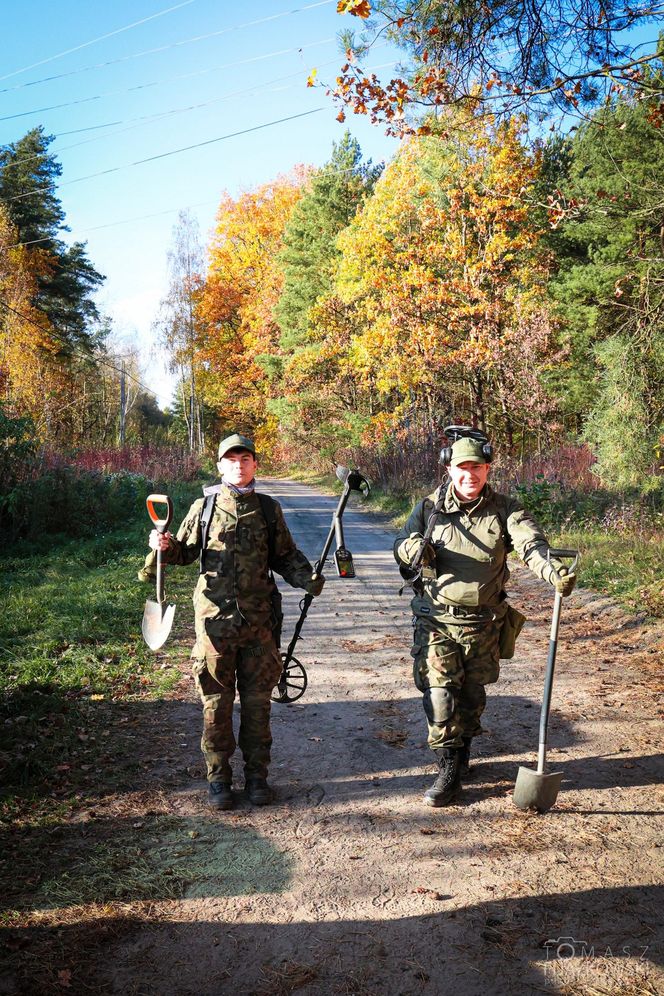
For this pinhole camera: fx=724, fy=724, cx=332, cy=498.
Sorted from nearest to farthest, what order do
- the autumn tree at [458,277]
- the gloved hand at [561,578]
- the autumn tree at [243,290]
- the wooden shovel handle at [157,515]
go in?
1. the gloved hand at [561,578]
2. the wooden shovel handle at [157,515]
3. the autumn tree at [458,277]
4. the autumn tree at [243,290]

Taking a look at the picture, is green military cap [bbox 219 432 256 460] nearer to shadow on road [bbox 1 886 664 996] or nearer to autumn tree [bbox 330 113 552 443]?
shadow on road [bbox 1 886 664 996]

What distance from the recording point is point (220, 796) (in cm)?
424

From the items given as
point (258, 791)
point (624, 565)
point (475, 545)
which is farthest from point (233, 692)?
point (624, 565)

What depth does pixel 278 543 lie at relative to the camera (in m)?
4.52

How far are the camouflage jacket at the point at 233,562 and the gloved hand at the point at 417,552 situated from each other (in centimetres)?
62

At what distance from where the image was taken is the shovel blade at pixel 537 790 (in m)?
3.98

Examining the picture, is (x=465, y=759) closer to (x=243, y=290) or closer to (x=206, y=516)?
(x=206, y=516)

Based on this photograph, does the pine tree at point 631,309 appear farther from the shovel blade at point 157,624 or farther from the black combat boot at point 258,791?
the black combat boot at point 258,791

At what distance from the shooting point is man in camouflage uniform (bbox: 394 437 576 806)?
423 centimetres

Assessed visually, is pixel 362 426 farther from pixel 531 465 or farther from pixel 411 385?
pixel 531 465

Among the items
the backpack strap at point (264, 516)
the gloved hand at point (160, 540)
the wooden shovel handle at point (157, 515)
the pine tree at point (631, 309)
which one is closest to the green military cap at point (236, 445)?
the backpack strap at point (264, 516)

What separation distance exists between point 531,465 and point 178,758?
39.7 feet

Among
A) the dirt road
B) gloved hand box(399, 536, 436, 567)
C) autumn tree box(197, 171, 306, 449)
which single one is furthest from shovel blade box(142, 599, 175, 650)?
autumn tree box(197, 171, 306, 449)

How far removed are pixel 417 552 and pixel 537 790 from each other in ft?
4.78
